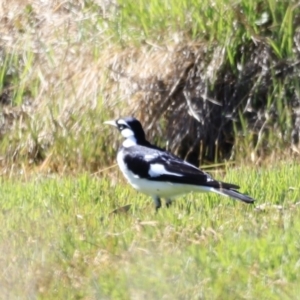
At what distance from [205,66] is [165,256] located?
4477 millimetres

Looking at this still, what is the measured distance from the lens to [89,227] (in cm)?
677

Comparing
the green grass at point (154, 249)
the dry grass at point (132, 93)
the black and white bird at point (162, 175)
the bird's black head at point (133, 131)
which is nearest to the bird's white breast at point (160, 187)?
the black and white bird at point (162, 175)

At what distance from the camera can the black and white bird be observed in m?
7.52

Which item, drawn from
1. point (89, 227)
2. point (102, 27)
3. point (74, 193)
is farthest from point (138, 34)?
point (89, 227)

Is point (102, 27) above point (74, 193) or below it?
above

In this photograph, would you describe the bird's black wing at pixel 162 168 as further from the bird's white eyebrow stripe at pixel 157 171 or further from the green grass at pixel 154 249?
the green grass at pixel 154 249

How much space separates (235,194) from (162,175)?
757 mm

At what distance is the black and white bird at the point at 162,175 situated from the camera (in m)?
7.52

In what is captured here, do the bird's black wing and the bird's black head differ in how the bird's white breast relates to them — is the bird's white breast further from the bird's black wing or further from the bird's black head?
the bird's black head

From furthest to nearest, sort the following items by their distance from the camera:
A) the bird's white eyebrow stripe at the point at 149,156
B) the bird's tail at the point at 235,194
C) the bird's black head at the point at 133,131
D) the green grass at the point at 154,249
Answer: the bird's black head at the point at 133,131, the bird's white eyebrow stripe at the point at 149,156, the bird's tail at the point at 235,194, the green grass at the point at 154,249

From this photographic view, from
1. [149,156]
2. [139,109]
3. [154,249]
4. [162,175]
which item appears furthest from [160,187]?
[139,109]

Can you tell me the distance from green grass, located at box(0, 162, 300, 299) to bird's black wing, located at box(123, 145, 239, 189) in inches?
7.4

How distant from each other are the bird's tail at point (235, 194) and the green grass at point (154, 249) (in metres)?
0.08

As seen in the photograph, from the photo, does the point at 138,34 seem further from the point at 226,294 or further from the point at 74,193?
the point at 226,294
